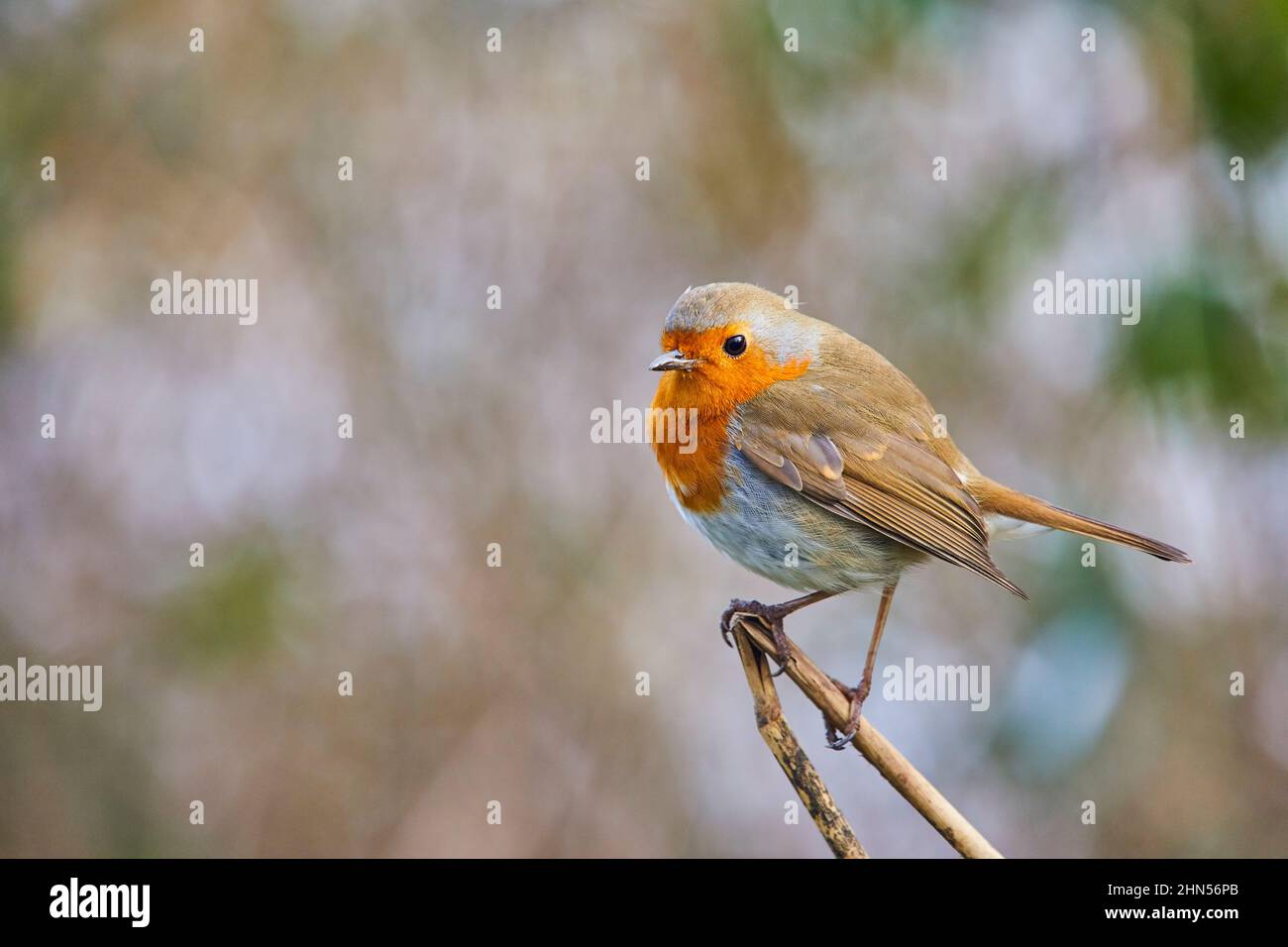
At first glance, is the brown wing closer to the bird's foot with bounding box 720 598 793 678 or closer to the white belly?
the white belly

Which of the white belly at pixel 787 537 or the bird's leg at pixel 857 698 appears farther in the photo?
the white belly at pixel 787 537

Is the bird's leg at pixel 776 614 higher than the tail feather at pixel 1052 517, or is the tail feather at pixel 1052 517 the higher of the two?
the tail feather at pixel 1052 517

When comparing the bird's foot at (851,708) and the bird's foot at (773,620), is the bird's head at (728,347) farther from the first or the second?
the bird's foot at (851,708)

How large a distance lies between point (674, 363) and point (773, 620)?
0.79m

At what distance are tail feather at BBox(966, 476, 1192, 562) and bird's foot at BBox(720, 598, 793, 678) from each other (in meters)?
0.80

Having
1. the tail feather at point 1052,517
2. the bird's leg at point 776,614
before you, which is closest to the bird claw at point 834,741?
the bird's leg at point 776,614

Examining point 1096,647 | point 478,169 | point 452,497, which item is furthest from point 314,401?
point 1096,647

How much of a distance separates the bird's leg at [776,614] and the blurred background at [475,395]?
1.46 metres

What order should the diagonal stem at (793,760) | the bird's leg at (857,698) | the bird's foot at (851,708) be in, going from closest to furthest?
1. the diagonal stem at (793,760)
2. the bird's leg at (857,698)
3. the bird's foot at (851,708)

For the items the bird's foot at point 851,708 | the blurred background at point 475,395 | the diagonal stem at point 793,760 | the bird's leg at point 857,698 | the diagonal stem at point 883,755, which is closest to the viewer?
the diagonal stem at point 883,755

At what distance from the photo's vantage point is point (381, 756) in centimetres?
491

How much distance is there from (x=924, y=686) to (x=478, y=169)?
2.74 m

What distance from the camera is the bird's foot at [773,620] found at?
251 cm

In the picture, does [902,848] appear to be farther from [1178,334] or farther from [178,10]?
[178,10]
